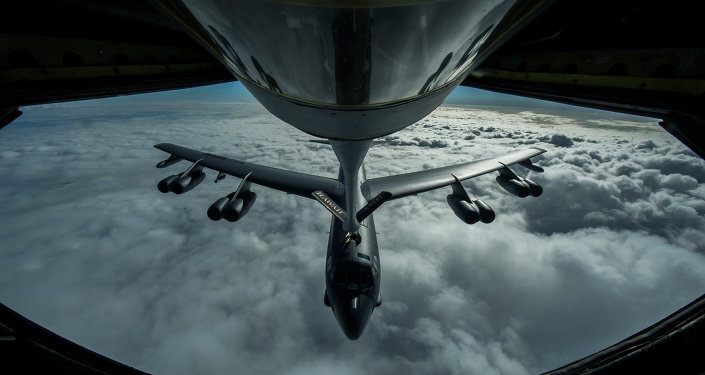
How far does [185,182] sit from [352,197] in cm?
735

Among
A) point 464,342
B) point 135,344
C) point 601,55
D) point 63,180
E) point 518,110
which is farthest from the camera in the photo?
point 518,110

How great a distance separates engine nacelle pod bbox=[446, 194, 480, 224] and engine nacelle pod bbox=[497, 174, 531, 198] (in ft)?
7.94

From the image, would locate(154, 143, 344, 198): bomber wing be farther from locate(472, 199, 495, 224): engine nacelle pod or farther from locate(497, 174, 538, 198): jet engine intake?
locate(497, 174, 538, 198): jet engine intake

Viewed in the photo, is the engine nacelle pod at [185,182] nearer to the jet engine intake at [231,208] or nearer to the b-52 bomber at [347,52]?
the jet engine intake at [231,208]

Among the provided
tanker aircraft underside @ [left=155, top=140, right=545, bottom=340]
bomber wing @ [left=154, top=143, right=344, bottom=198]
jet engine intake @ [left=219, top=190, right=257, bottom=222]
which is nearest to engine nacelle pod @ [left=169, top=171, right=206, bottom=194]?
tanker aircraft underside @ [left=155, top=140, right=545, bottom=340]

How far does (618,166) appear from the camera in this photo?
60.3m

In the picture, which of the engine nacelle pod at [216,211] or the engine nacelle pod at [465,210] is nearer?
the engine nacelle pod at [465,210]

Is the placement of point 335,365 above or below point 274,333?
below

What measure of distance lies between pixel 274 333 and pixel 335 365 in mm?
9902

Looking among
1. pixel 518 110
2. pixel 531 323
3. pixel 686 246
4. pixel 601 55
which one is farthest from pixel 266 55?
pixel 518 110

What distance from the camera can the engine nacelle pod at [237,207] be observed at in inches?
322

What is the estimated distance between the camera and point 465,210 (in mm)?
7746

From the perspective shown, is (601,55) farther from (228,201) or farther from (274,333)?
(274,333)

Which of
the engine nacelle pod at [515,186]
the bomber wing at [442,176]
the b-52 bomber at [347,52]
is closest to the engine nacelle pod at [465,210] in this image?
the bomber wing at [442,176]
